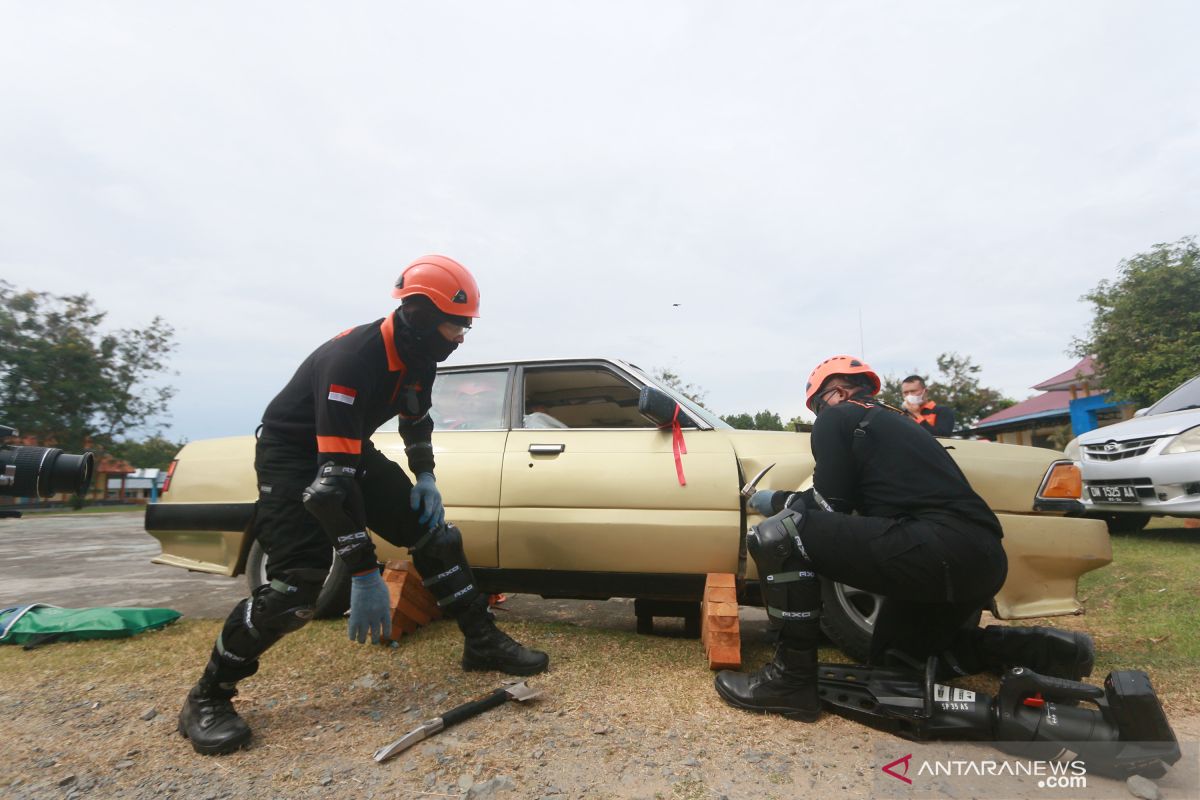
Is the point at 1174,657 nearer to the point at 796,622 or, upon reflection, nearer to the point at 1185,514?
the point at 796,622

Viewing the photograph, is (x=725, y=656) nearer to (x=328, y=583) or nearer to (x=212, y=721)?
(x=212, y=721)

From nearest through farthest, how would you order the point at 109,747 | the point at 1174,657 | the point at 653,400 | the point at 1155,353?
1. the point at 109,747
2. the point at 1174,657
3. the point at 653,400
4. the point at 1155,353

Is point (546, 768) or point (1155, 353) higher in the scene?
point (1155, 353)

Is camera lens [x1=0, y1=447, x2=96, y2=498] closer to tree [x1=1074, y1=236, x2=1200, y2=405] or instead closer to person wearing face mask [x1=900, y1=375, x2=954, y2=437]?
person wearing face mask [x1=900, y1=375, x2=954, y2=437]

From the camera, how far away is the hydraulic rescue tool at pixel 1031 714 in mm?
1852

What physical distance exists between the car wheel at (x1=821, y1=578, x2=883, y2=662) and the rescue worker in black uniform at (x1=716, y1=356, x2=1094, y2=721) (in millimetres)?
250

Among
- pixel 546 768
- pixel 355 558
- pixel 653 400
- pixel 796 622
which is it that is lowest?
pixel 546 768

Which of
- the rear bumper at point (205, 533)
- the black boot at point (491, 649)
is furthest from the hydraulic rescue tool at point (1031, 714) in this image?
the rear bumper at point (205, 533)

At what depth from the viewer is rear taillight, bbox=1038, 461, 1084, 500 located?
2908 millimetres

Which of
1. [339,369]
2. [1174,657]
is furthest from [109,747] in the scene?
[1174,657]

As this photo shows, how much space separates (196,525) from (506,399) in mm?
1914

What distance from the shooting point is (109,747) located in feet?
7.25

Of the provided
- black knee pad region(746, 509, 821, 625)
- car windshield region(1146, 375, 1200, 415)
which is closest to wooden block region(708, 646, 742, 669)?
black knee pad region(746, 509, 821, 625)

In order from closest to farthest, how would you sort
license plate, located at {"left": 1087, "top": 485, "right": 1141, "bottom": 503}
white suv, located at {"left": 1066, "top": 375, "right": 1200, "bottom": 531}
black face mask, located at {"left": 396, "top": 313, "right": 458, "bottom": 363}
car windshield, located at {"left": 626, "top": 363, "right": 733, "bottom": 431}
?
black face mask, located at {"left": 396, "top": 313, "right": 458, "bottom": 363}
car windshield, located at {"left": 626, "top": 363, "right": 733, "bottom": 431}
white suv, located at {"left": 1066, "top": 375, "right": 1200, "bottom": 531}
license plate, located at {"left": 1087, "top": 485, "right": 1141, "bottom": 503}
